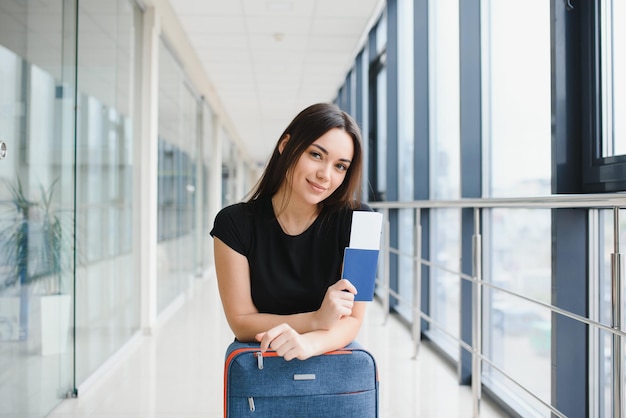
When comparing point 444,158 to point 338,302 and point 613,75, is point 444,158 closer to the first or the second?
point 613,75

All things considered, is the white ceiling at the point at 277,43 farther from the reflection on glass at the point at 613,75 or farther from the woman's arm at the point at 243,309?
the woman's arm at the point at 243,309

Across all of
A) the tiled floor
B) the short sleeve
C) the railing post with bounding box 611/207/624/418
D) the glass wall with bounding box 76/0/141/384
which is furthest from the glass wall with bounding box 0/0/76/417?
the railing post with bounding box 611/207/624/418

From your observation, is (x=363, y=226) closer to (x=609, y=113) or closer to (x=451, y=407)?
(x=609, y=113)

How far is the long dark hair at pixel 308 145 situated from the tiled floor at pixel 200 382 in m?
1.35

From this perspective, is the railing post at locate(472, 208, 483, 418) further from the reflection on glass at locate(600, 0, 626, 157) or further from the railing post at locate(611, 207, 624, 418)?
the railing post at locate(611, 207, 624, 418)

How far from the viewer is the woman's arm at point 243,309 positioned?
1.21m

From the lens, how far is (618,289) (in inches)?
51.8

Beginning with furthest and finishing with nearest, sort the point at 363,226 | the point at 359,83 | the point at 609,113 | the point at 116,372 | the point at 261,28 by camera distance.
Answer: the point at 359,83 < the point at 261,28 < the point at 116,372 < the point at 609,113 < the point at 363,226

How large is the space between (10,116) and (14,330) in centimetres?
76

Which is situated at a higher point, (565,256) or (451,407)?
(565,256)

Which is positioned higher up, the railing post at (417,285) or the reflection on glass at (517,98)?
the reflection on glass at (517,98)

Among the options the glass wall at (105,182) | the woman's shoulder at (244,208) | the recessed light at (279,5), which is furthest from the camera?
the recessed light at (279,5)

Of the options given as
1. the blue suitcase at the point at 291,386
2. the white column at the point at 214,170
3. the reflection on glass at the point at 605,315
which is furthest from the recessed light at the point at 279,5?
the white column at the point at 214,170

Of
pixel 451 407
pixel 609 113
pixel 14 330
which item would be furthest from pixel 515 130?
pixel 14 330
